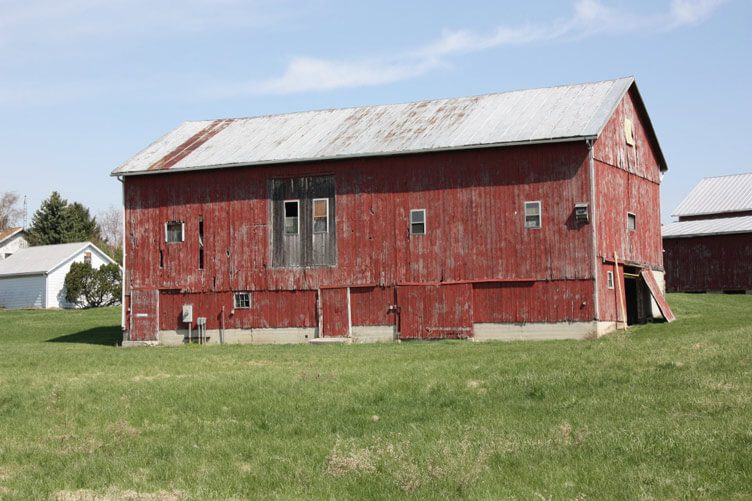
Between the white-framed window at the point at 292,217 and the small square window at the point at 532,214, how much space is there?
8.79 m

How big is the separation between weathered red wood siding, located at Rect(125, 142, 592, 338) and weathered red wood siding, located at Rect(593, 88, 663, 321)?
1368 mm

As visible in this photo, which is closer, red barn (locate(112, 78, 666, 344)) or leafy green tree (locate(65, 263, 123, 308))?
red barn (locate(112, 78, 666, 344))

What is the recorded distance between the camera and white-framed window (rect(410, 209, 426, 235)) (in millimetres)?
35344

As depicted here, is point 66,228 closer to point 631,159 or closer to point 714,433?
point 631,159

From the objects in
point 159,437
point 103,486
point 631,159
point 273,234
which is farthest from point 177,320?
point 103,486

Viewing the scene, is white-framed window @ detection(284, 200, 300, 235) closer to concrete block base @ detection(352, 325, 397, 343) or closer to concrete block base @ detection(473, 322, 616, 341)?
concrete block base @ detection(352, 325, 397, 343)

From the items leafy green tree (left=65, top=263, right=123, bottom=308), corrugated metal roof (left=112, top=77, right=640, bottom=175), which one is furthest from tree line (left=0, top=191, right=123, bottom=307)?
corrugated metal roof (left=112, top=77, right=640, bottom=175)

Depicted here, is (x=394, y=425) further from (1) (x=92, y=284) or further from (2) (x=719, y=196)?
(2) (x=719, y=196)

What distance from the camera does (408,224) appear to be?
35.5 m

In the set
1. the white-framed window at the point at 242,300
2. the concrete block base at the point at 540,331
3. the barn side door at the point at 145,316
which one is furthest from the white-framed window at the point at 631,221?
the barn side door at the point at 145,316

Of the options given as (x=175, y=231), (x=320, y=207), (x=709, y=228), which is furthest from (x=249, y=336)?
(x=709, y=228)

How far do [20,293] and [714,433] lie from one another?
62.9 meters

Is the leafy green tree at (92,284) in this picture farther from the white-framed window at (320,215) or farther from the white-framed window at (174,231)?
the white-framed window at (320,215)

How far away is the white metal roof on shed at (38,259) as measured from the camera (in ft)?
224
